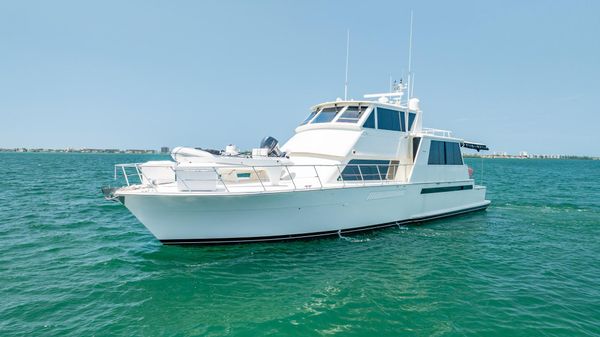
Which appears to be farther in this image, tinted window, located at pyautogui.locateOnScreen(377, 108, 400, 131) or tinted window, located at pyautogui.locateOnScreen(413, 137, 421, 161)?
tinted window, located at pyautogui.locateOnScreen(413, 137, 421, 161)

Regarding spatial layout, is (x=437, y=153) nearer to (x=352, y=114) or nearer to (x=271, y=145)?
(x=352, y=114)

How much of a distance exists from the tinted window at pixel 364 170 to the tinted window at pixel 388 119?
1208mm

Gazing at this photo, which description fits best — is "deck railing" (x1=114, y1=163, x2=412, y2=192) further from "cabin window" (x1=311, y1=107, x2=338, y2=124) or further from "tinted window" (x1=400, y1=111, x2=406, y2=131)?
"cabin window" (x1=311, y1=107, x2=338, y2=124)

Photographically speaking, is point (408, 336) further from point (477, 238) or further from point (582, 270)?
point (477, 238)

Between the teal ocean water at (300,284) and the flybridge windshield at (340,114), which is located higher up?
the flybridge windshield at (340,114)

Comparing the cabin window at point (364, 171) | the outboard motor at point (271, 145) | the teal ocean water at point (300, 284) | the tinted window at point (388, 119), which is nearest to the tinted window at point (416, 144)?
the tinted window at point (388, 119)

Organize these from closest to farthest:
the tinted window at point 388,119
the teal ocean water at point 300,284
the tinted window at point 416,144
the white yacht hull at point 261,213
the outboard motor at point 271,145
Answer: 1. the teal ocean water at point 300,284
2. the white yacht hull at point 261,213
3. the outboard motor at point 271,145
4. the tinted window at point 388,119
5. the tinted window at point 416,144

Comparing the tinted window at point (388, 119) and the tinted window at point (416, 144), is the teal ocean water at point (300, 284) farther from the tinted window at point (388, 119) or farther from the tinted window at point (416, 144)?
the tinted window at point (388, 119)

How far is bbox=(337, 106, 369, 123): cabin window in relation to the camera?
10.4 meters

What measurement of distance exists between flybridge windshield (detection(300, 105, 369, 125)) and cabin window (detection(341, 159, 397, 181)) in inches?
56.8

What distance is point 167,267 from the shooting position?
6789 mm

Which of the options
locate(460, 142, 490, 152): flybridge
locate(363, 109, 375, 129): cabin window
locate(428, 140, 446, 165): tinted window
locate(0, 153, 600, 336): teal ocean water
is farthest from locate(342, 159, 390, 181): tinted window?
locate(460, 142, 490, 152): flybridge

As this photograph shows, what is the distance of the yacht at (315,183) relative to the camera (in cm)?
738

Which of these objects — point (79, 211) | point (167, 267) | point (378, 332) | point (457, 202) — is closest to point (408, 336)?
point (378, 332)
